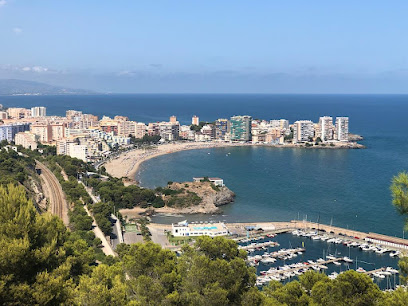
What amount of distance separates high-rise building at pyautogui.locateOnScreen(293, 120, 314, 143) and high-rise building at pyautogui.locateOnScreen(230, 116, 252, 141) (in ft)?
13.6

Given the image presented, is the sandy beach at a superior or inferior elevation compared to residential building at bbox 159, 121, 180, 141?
inferior

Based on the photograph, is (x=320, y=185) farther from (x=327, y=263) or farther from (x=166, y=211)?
(x=327, y=263)

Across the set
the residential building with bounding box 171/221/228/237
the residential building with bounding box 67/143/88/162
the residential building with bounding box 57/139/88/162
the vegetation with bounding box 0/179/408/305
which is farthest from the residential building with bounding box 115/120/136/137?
the vegetation with bounding box 0/179/408/305

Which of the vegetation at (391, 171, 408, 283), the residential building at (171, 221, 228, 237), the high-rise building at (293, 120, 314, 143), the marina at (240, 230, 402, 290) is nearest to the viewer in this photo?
the vegetation at (391, 171, 408, 283)

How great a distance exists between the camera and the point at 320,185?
2336 centimetres

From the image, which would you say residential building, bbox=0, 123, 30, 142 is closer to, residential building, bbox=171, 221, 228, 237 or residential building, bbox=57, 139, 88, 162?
residential building, bbox=57, 139, 88, 162

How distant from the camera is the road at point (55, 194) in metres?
14.8

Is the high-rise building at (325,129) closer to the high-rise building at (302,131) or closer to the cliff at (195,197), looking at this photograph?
the high-rise building at (302,131)

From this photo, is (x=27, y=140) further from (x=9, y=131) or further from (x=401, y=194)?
(x=401, y=194)

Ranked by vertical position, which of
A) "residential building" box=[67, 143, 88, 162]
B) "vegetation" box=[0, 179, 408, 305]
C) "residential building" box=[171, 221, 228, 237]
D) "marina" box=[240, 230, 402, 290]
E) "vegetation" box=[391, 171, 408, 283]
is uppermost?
"vegetation" box=[391, 171, 408, 283]

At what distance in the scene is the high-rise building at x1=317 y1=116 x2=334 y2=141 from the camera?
39.8 m

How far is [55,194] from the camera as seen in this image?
56.9ft

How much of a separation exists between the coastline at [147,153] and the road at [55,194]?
16.0ft

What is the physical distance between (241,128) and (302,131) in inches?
214
